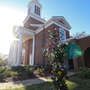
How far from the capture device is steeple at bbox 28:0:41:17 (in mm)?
25891

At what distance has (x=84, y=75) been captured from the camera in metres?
10.5

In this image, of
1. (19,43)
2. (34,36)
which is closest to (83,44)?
(19,43)

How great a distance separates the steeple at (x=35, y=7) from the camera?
84.9ft

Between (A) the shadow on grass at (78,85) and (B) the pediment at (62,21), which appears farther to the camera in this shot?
(B) the pediment at (62,21)

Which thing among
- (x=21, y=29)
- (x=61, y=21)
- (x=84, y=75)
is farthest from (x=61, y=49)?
(x=61, y=21)

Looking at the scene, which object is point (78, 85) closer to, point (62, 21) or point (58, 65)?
point (58, 65)

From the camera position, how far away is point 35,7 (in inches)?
1040

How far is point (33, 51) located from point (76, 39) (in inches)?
326

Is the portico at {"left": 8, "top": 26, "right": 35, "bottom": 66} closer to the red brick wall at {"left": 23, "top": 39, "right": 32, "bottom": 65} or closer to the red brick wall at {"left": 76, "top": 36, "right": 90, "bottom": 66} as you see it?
the red brick wall at {"left": 23, "top": 39, "right": 32, "bottom": 65}

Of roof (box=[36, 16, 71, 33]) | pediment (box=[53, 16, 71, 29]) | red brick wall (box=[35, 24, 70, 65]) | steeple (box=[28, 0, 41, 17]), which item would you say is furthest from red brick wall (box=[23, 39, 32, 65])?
pediment (box=[53, 16, 71, 29])

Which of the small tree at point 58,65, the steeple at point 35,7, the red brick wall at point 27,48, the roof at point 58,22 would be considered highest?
the steeple at point 35,7

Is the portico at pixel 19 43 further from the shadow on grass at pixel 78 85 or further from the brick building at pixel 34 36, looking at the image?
the shadow on grass at pixel 78 85

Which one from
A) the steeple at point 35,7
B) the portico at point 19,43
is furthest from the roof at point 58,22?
the steeple at point 35,7

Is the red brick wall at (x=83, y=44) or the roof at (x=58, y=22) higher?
the roof at (x=58, y=22)
